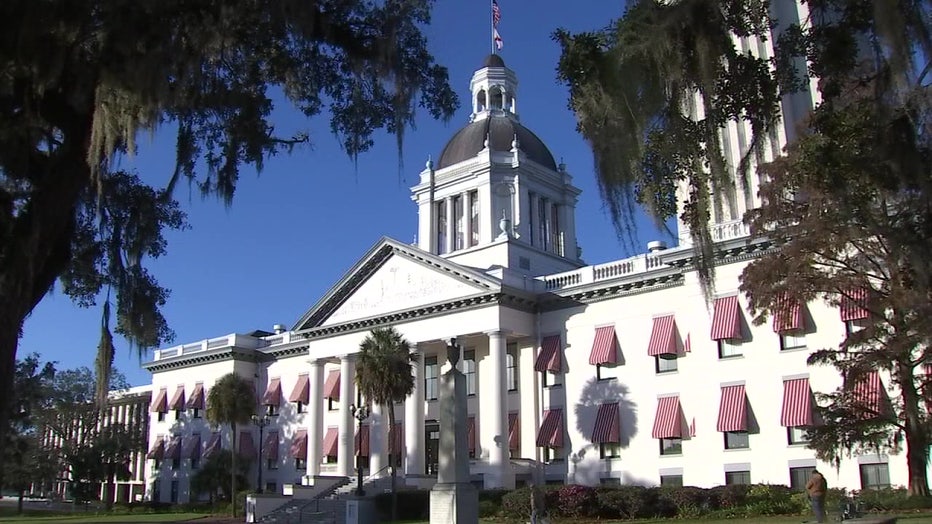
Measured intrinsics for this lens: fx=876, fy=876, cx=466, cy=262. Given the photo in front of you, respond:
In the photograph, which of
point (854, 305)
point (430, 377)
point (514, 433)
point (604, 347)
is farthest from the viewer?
point (430, 377)

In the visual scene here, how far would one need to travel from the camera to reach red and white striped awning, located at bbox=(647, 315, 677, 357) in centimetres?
3772

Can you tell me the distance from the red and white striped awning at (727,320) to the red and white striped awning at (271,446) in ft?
100

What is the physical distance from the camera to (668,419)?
3719cm

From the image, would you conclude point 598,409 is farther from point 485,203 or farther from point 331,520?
point 485,203

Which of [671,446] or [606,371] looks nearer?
[671,446]

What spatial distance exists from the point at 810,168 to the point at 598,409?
31.4 metres

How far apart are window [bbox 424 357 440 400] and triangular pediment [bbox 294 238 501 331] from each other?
3615 mm

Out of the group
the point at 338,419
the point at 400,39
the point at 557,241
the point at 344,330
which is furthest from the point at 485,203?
the point at 400,39

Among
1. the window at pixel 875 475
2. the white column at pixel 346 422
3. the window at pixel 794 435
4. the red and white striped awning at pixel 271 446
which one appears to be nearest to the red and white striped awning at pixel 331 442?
the white column at pixel 346 422

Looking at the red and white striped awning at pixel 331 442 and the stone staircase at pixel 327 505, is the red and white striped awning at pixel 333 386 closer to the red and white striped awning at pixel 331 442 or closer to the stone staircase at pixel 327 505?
the red and white striped awning at pixel 331 442

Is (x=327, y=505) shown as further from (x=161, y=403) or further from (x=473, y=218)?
(x=161, y=403)

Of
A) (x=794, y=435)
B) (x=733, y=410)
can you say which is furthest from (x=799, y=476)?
(x=733, y=410)

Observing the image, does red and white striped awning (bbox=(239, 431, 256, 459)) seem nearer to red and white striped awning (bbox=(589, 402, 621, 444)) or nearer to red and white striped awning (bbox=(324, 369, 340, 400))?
red and white striped awning (bbox=(324, 369, 340, 400))

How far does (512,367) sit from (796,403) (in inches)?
582
